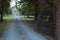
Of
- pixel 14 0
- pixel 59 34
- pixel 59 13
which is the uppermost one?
pixel 14 0

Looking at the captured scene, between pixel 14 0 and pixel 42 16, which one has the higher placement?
pixel 14 0

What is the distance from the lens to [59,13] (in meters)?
5.15

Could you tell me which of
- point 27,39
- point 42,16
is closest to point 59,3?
point 27,39

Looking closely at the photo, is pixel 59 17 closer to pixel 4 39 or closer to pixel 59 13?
pixel 59 13

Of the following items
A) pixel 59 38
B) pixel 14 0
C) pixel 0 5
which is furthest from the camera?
pixel 14 0

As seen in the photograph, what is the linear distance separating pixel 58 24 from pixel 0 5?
1881cm

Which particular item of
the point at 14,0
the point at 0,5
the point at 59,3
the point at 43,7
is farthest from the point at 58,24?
the point at 14,0

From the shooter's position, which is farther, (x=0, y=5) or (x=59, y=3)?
(x=0, y=5)

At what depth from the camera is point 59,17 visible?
5.07 m

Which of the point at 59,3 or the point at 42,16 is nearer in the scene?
the point at 59,3

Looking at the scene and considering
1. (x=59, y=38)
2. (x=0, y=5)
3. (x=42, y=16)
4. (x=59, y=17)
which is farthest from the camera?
(x=0, y=5)

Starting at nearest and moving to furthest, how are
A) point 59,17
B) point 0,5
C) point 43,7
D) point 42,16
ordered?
point 59,17 → point 43,7 → point 42,16 → point 0,5

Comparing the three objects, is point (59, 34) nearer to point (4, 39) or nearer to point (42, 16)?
point (4, 39)

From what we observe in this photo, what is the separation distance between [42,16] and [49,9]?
1703 millimetres
